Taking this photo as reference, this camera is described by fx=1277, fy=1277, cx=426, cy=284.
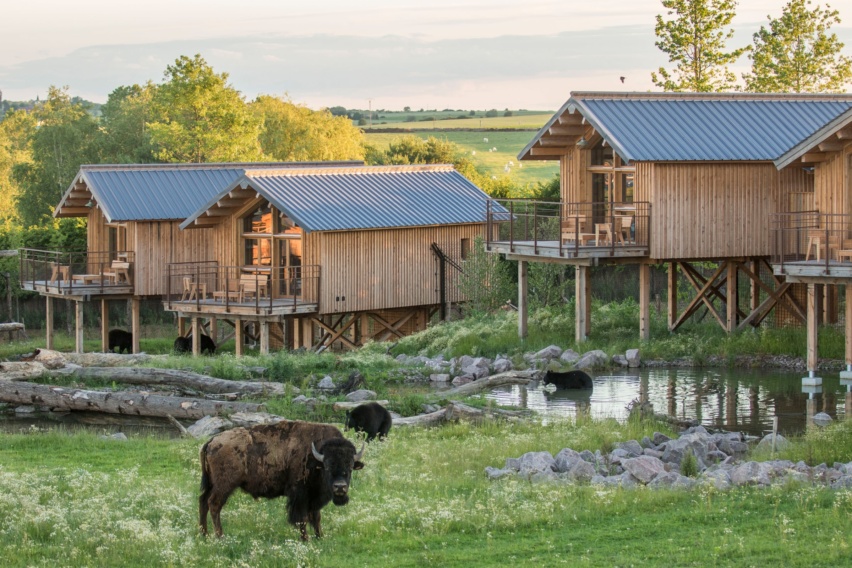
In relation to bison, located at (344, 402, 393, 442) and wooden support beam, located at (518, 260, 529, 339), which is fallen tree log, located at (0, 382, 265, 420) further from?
wooden support beam, located at (518, 260, 529, 339)

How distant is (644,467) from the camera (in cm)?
1641

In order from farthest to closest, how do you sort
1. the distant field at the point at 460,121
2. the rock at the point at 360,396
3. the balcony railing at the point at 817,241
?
the distant field at the point at 460,121, the balcony railing at the point at 817,241, the rock at the point at 360,396

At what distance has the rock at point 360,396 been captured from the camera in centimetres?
2454

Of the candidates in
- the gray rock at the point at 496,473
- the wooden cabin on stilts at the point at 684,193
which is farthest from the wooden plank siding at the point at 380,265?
the gray rock at the point at 496,473

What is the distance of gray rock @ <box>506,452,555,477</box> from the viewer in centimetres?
1668

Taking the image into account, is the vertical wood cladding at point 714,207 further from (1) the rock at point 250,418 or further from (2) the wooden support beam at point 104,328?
(2) the wooden support beam at point 104,328

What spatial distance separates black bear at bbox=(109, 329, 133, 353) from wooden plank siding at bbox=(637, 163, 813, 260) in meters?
18.7

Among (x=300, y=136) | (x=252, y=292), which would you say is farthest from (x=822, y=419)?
(x=300, y=136)

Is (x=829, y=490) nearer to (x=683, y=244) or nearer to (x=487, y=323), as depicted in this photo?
(x=683, y=244)

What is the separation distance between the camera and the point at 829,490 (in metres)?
15.0

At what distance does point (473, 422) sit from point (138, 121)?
160ft

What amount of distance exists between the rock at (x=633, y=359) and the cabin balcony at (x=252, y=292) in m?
9.41

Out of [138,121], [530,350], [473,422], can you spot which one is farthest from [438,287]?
[138,121]

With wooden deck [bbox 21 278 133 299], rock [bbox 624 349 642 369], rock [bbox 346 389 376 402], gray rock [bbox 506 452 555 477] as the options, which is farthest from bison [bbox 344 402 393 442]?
wooden deck [bbox 21 278 133 299]
